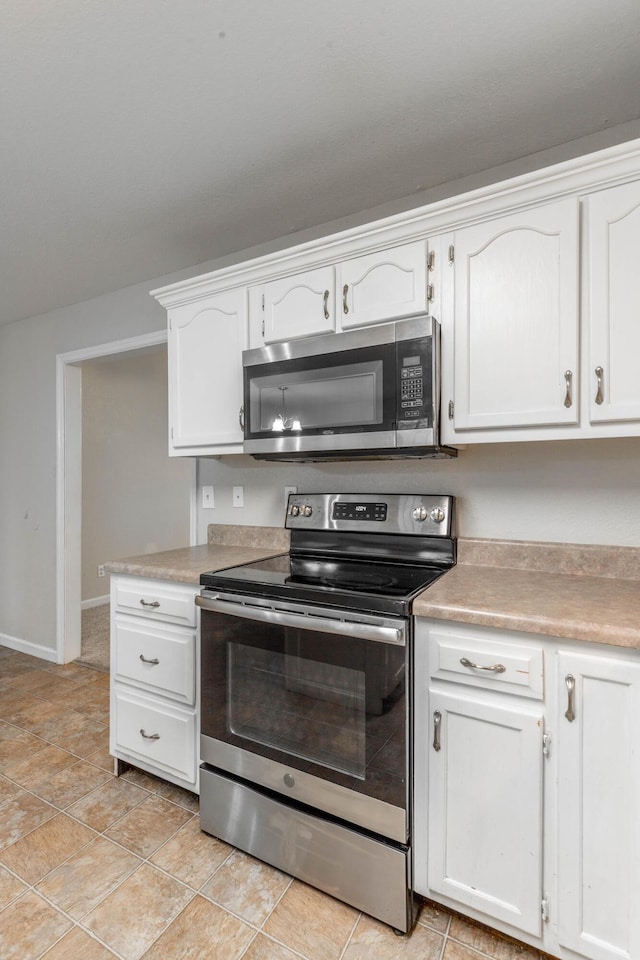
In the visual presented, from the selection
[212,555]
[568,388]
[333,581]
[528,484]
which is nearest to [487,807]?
[333,581]

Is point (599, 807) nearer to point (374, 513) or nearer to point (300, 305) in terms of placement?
point (374, 513)

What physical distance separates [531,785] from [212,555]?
1462 mm

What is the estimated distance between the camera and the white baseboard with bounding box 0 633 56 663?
3.54m

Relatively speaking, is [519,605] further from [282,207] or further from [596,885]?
[282,207]

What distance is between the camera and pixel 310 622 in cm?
151

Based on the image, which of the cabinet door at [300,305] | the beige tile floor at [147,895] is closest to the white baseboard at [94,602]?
the beige tile floor at [147,895]

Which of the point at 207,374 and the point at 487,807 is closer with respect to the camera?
the point at 487,807

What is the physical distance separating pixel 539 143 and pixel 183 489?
14.1ft

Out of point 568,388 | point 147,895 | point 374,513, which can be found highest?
point 568,388

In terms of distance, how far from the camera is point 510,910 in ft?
4.25

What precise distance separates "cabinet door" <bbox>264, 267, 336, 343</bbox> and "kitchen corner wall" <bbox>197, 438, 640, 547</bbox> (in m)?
0.60

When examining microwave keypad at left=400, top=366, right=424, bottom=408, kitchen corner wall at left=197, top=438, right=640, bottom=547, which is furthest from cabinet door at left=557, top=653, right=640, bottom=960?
microwave keypad at left=400, top=366, right=424, bottom=408

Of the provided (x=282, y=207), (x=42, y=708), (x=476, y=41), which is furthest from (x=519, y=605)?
(x=42, y=708)

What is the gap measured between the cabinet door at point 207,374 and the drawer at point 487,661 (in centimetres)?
116
